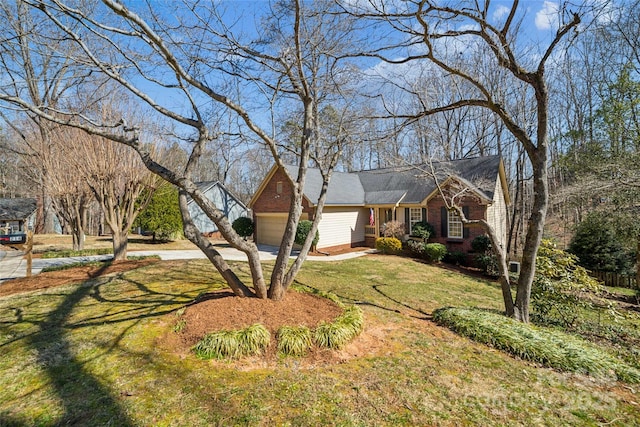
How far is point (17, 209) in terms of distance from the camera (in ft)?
64.5

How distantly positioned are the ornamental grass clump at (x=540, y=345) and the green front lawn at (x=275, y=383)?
21 cm

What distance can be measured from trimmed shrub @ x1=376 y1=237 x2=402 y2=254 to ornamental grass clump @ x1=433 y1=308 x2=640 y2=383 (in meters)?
9.74

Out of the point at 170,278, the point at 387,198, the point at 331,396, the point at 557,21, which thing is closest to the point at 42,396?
the point at 331,396

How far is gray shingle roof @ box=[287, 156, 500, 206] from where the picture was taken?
49.9 feet

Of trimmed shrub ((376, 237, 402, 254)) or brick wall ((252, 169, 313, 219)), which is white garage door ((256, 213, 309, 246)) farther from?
trimmed shrub ((376, 237, 402, 254))

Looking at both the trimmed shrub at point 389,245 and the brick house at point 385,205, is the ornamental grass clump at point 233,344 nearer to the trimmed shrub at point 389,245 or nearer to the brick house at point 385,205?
the brick house at point 385,205

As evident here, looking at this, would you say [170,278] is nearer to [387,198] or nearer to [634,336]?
[634,336]

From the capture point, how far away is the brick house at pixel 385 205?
14781 millimetres

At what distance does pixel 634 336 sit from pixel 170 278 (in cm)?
1084

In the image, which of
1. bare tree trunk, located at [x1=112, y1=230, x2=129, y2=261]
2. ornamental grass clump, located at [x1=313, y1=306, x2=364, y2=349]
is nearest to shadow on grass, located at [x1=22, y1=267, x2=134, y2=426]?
ornamental grass clump, located at [x1=313, y1=306, x2=364, y2=349]

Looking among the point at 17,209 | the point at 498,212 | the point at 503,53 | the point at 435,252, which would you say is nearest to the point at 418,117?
the point at 503,53

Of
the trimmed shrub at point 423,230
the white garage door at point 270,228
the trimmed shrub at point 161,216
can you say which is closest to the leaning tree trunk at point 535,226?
the trimmed shrub at point 423,230

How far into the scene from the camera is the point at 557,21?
15.5 feet

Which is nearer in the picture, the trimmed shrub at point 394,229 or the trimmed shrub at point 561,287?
the trimmed shrub at point 561,287
